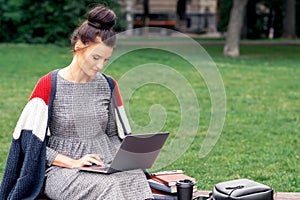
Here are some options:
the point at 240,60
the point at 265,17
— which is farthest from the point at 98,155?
the point at 265,17

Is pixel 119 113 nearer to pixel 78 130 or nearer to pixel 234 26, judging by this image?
pixel 78 130

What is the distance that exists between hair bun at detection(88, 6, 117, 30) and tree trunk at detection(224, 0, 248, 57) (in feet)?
61.4

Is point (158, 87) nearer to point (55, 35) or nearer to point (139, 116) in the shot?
point (139, 116)

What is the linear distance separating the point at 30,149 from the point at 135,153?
0.61 meters

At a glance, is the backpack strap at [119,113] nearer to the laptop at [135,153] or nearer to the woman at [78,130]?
the woman at [78,130]

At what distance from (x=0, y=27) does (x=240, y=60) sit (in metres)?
11.7

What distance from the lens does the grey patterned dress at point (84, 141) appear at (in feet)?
13.0

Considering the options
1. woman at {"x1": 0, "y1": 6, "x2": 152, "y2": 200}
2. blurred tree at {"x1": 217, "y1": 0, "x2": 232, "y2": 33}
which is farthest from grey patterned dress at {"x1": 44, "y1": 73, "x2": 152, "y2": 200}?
blurred tree at {"x1": 217, "y1": 0, "x2": 232, "y2": 33}

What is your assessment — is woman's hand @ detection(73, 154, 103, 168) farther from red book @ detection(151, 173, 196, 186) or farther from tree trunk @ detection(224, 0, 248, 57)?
tree trunk @ detection(224, 0, 248, 57)

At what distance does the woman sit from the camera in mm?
3982

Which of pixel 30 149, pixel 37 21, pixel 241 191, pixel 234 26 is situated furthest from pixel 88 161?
pixel 37 21

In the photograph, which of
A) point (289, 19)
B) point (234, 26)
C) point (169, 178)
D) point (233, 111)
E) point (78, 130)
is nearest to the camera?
point (78, 130)

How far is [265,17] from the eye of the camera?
42.9 metres

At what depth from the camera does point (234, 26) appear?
2283 centimetres
